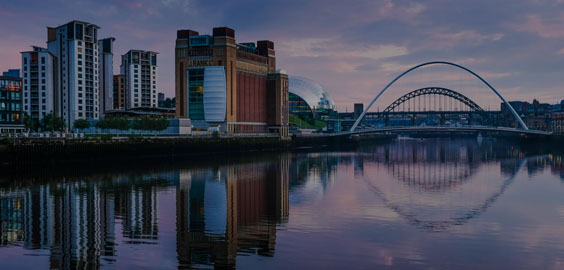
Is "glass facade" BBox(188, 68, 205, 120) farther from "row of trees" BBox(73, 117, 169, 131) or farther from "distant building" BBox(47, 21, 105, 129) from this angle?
"distant building" BBox(47, 21, 105, 129)

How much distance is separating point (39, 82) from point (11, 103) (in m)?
10.1

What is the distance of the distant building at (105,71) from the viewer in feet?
425

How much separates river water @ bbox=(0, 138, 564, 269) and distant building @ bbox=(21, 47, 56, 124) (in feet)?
205

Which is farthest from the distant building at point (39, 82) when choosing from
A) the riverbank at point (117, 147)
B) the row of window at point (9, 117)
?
the riverbank at point (117, 147)

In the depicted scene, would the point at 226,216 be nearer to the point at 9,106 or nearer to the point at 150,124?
the point at 150,124

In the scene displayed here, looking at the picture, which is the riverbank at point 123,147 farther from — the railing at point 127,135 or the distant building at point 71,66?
the distant building at point 71,66

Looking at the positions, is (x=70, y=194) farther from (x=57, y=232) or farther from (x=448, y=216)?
(x=448, y=216)

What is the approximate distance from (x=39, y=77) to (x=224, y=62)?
37.2m

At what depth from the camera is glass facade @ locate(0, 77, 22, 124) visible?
93.8 meters

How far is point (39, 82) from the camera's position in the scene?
104125 mm

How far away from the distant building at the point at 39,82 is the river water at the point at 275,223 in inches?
2456

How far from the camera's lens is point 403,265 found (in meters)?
18.5

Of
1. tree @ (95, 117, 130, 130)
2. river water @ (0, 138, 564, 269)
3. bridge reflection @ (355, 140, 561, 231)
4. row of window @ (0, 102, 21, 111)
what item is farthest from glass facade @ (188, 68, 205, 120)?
river water @ (0, 138, 564, 269)

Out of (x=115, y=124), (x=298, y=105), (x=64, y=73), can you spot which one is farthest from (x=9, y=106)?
(x=298, y=105)
